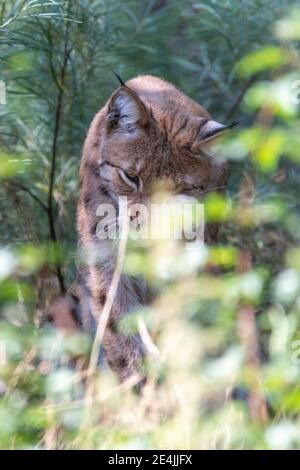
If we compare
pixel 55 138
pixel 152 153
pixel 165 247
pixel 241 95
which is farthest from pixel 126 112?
pixel 241 95

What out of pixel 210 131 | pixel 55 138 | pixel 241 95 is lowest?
pixel 55 138

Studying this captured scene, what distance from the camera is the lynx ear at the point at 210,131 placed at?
206 inches

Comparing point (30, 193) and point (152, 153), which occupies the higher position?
point (152, 153)

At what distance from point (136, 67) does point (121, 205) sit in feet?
6.23

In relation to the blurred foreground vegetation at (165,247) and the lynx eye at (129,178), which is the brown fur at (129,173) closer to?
the lynx eye at (129,178)

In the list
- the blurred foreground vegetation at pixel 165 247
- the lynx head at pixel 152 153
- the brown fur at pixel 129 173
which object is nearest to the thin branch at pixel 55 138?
the blurred foreground vegetation at pixel 165 247

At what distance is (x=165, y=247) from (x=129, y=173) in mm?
1468

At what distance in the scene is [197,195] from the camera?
5414 millimetres

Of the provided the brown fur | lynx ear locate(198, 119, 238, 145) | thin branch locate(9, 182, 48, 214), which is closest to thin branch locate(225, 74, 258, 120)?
thin branch locate(9, 182, 48, 214)

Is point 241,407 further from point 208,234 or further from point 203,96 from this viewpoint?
point 203,96

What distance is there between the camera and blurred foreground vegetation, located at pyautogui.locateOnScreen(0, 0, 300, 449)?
3330 millimetres

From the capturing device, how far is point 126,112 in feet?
17.5

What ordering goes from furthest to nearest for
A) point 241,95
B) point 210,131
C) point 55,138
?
point 241,95
point 55,138
point 210,131

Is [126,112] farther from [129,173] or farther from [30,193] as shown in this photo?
[30,193]
